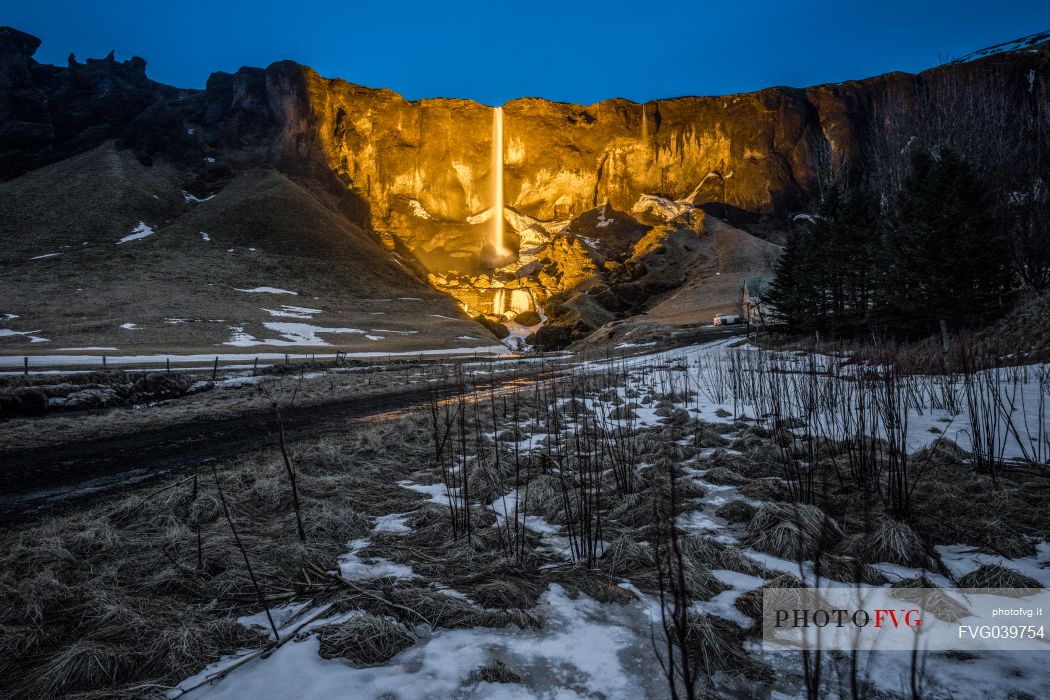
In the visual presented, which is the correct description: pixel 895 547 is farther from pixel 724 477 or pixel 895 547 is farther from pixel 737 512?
pixel 724 477

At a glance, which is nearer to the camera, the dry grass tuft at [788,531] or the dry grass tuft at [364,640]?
the dry grass tuft at [364,640]

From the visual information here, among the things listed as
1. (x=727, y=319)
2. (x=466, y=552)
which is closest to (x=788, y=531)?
(x=466, y=552)

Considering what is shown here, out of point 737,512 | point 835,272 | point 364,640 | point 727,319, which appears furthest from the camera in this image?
point 727,319

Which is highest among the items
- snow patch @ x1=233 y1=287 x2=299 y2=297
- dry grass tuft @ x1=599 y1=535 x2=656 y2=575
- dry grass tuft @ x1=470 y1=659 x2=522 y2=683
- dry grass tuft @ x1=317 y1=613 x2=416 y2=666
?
snow patch @ x1=233 y1=287 x2=299 y2=297

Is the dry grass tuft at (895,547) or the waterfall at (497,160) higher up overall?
the waterfall at (497,160)

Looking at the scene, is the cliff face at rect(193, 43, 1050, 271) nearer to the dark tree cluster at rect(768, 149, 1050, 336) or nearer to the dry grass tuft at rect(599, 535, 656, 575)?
the dark tree cluster at rect(768, 149, 1050, 336)

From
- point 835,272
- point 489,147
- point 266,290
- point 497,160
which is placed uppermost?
point 489,147

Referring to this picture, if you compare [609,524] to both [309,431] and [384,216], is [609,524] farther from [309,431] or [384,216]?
[384,216]

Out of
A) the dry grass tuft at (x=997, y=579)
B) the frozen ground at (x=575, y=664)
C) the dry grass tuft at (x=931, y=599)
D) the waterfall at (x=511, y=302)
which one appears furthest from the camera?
the waterfall at (x=511, y=302)

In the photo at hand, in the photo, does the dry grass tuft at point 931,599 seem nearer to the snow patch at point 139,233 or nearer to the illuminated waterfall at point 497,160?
the snow patch at point 139,233

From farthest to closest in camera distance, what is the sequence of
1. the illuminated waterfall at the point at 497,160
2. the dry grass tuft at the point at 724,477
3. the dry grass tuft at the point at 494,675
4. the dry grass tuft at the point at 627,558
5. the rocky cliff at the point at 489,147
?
the illuminated waterfall at the point at 497,160 → the rocky cliff at the point at 489,147 → the dry grass tuft at the point at 724,477 → the dry grass tuft at the point at 627,558 → the dry grass tuft at the point at 494,675

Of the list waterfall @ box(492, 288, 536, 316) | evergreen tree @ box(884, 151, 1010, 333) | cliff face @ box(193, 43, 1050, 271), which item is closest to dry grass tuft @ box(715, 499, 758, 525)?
evergreen tree @ box(884, 151, 1010, 333)

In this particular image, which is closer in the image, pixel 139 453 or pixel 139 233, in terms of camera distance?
pixel 139 453

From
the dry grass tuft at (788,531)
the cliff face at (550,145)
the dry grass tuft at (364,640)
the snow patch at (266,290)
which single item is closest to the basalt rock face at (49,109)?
the cliff face at (550,145)
